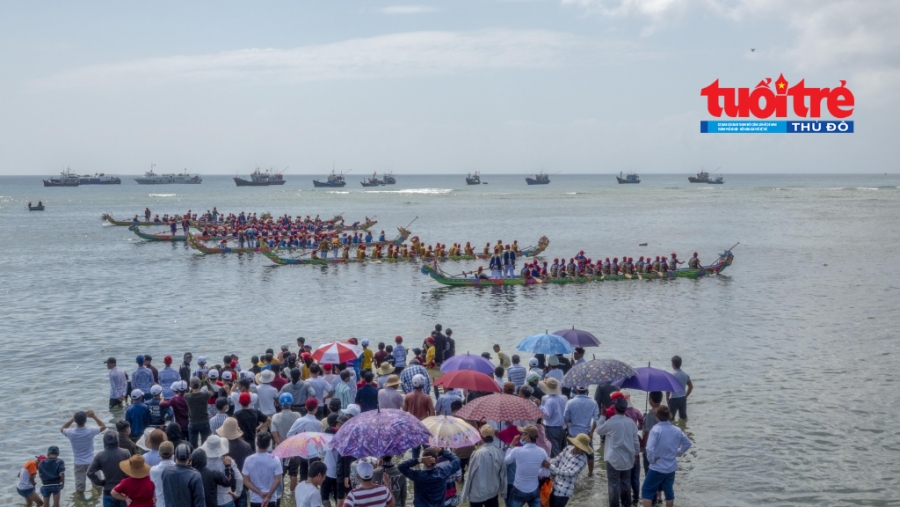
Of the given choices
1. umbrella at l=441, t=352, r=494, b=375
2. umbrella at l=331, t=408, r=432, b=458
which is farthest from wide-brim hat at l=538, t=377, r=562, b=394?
umbrella at l=331, t=408, r=432, b=458

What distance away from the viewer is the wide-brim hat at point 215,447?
28.6 ft

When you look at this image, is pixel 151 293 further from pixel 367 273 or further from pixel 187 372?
pixel 187 372

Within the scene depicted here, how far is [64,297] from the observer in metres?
33.0

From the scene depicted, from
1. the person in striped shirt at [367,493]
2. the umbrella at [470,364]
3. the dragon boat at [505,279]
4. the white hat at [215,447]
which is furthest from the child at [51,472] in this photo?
the dragon boat at [505,279]

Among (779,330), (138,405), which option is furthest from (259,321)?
(779,330)

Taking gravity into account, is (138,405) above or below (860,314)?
above

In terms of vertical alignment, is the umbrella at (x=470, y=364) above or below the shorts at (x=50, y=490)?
above

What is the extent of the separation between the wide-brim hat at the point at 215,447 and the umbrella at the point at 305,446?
615 millimetres

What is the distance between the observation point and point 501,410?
983 centimetres

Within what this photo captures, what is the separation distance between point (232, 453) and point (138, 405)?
262cm

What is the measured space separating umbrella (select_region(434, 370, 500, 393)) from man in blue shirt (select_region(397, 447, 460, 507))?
10.8 ft

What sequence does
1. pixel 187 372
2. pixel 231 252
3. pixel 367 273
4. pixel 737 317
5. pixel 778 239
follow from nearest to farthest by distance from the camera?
pixel 187 372, pixel 737 317, pixel 367 273, pixel 231 252, pixel 778 239

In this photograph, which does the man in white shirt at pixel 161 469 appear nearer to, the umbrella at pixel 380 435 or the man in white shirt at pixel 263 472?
the man in white shirt at pixel 263 472

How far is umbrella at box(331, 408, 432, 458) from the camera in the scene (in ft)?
28.1
